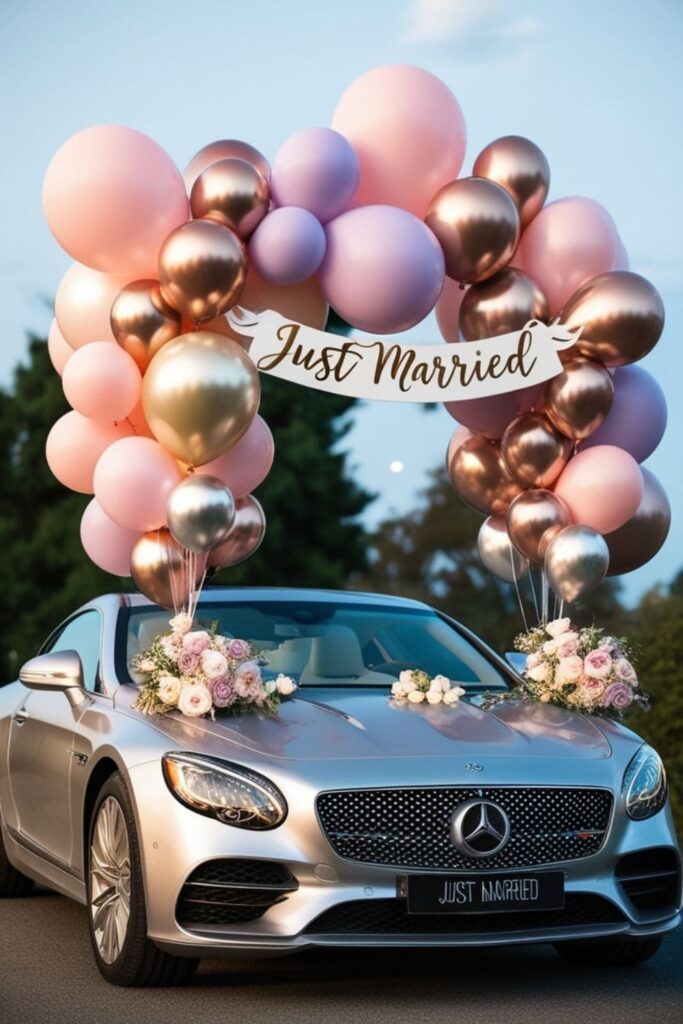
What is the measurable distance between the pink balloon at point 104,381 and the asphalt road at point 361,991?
2.35 meters

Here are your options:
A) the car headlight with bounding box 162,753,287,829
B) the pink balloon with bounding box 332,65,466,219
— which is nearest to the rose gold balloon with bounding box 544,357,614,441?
the pink balloon with bounding box 332,65,466,219

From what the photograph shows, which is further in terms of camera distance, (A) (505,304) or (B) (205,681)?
(A) (505,304)

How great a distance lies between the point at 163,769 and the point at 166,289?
221 centimetres

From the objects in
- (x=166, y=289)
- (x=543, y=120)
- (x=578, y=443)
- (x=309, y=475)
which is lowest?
(x=309, y=475)

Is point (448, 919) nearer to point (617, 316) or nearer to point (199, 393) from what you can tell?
point (199, 393)

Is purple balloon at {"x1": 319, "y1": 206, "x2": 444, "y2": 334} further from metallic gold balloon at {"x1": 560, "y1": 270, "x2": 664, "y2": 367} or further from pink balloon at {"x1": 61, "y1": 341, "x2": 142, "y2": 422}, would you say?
pink balloon at {"x1": 61, "y1": 341, "x2": 142, "y2": 422}

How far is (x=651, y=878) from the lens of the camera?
6.45 metres

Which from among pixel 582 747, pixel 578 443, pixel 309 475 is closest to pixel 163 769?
pixel 582 747

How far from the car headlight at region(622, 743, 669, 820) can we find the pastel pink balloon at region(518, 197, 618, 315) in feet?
7.67

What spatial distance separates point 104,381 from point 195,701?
1656 millimetres

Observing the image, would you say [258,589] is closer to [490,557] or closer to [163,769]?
[490,557]

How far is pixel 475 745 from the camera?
634cm

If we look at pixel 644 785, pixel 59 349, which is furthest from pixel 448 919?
pixel 59 349

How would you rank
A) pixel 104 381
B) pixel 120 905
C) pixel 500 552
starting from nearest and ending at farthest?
pixel 120 905 < pixel 104 381 < pixel 500 552
